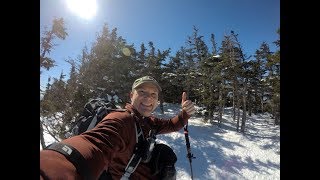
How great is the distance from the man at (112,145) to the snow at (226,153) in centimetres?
1543

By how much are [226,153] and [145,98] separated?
21922 mm

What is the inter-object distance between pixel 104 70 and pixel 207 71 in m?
15.6

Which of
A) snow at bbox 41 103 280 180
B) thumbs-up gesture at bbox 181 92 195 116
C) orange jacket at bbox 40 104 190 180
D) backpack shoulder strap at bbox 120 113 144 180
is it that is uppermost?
thumbs-up gesture at bbox 181 92 195 116

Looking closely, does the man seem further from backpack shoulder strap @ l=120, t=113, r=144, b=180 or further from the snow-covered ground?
the snow-covered ground

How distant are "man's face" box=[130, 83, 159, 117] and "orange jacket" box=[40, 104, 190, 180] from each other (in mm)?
322

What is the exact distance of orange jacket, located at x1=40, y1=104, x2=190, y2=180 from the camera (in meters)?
1.34

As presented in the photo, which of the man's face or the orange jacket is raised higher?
the man's face

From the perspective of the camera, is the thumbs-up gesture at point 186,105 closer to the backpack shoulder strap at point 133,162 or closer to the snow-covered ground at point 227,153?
the backpack shoulder strap at point 133,162

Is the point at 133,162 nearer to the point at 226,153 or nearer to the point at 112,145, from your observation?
the point at 112,145

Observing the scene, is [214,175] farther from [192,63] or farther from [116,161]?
[192,63]

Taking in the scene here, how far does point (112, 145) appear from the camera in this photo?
2076mm

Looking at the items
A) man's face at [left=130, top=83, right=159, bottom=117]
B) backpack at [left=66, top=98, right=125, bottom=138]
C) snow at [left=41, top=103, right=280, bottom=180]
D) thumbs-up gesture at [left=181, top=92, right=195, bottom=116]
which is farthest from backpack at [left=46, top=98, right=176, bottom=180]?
snow at [left=41, top=103, right=280, bottom=180]
